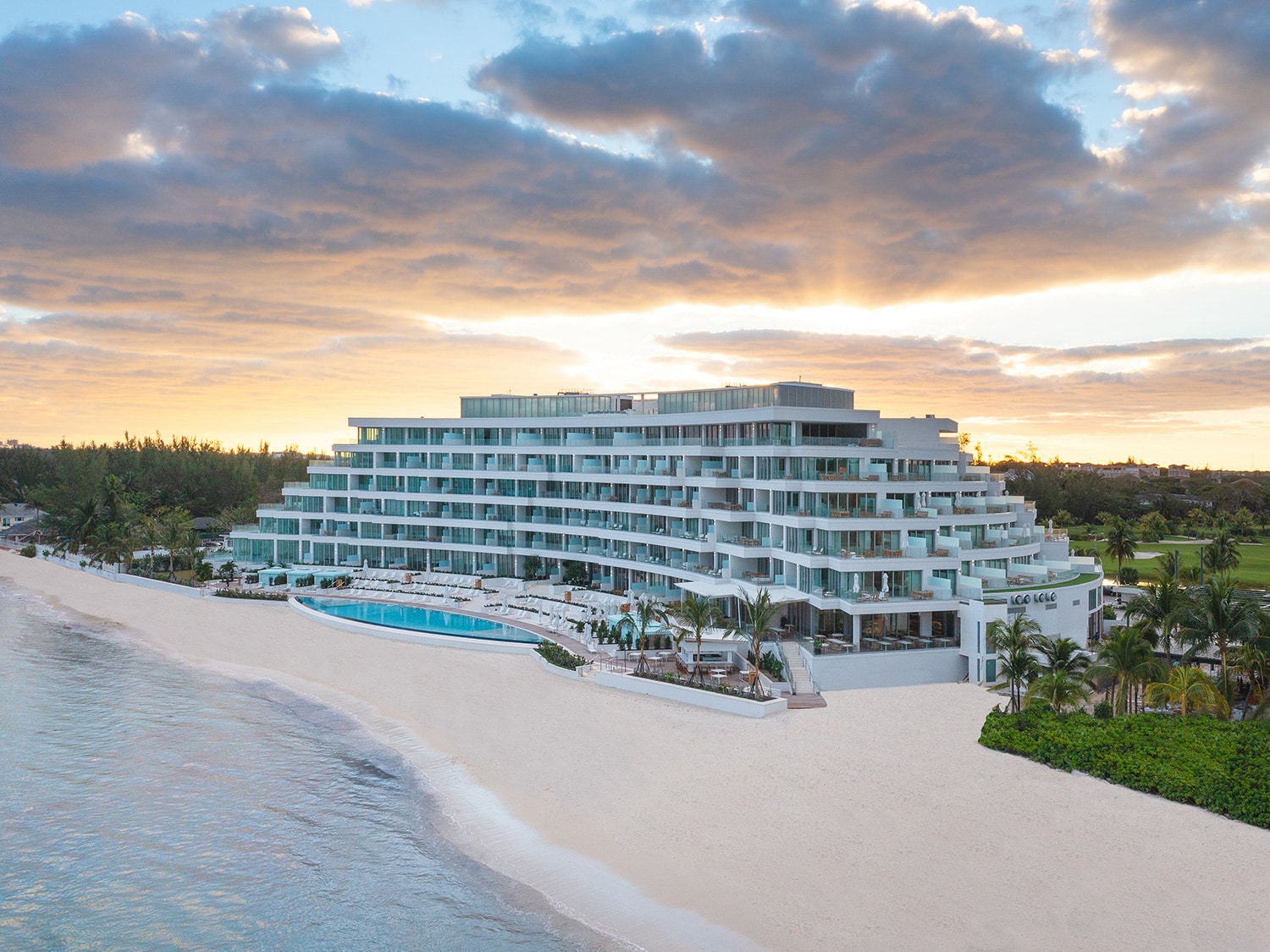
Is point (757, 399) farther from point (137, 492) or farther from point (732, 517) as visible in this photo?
point (137, 492)

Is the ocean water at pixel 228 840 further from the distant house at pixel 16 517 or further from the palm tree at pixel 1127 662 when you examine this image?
the distant house at pixel 16 517

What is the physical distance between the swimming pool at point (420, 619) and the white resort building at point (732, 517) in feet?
40.8

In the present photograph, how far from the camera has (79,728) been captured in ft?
137

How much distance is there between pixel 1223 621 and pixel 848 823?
21570 mm

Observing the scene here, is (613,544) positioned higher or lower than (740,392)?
lower

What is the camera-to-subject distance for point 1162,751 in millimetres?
31688


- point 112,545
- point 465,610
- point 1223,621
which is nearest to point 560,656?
point 465,610

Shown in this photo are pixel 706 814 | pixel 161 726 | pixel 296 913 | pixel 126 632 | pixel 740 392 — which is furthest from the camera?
pixel 740 392

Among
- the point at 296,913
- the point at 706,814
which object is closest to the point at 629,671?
the point at 706,814

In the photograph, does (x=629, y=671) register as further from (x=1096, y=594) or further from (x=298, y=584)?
(x=298, y=584)

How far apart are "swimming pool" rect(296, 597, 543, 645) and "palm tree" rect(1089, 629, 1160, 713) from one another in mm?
31931

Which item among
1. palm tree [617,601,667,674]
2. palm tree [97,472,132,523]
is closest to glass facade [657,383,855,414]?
palm tree [617,601,667,674]

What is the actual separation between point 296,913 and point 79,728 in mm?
23492

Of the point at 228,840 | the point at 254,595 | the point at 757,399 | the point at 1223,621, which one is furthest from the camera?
the point at 254,595
